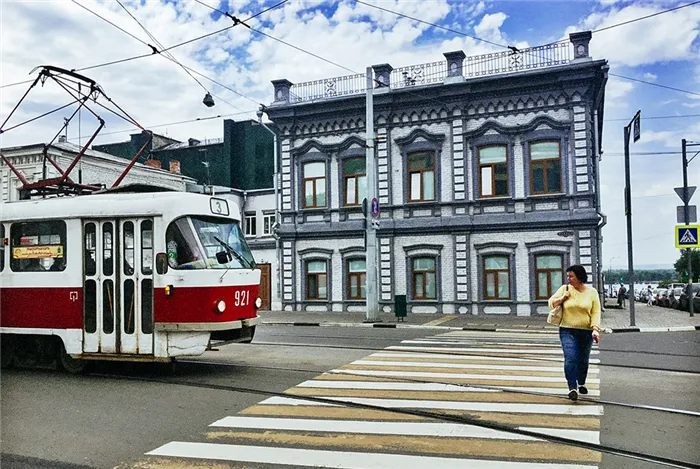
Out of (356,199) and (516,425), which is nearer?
(516,425)

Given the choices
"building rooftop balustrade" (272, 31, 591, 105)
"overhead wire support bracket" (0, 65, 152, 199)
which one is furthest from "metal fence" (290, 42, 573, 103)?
"overhead wire support bracket" (0, 65, 152, 199)

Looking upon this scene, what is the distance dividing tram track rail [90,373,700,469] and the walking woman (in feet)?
1.57

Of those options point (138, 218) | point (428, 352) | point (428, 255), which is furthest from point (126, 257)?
point (428, 255)

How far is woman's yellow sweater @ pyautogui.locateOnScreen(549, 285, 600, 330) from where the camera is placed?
28.5ft

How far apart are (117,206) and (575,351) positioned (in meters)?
7.36

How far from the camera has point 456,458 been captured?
245 inches

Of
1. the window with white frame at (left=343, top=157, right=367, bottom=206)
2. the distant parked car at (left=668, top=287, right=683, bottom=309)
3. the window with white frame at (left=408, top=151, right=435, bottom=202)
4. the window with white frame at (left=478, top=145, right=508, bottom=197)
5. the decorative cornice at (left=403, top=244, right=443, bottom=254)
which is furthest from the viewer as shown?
the distant parked car at (left=668, top=287, right=683, bottom=309)

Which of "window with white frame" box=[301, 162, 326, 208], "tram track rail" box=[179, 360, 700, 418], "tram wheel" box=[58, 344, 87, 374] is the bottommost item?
"tram track rail" box=[179, 360, 700, 418]

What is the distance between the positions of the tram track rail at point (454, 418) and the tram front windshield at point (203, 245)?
1.91 metres

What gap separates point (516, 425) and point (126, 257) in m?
6.63

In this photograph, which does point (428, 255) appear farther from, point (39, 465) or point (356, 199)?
point (39, 465)

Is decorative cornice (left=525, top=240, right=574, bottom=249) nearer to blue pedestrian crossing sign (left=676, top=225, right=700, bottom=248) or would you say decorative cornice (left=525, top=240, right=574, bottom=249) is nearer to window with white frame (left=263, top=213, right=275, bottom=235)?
blue pedestrian crossing sign (left=676, top=225, right=700, bottom=248)

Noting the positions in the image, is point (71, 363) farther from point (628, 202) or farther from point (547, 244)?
point (547, 244)

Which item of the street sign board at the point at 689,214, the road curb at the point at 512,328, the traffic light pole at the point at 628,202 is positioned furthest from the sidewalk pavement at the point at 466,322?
the street sign board at the point at 689,214
